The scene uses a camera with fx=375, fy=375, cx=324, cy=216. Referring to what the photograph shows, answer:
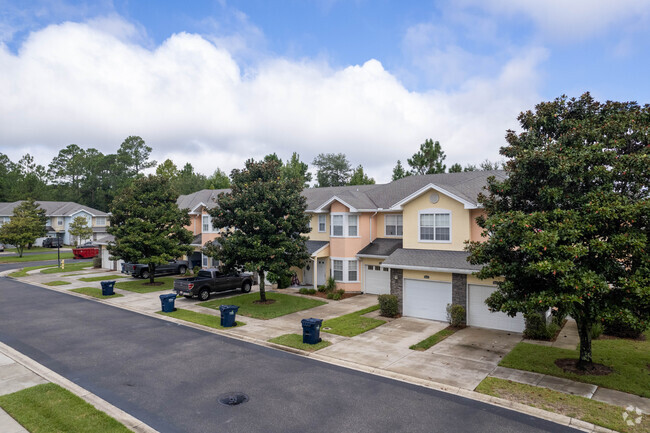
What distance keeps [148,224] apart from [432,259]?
20.0m

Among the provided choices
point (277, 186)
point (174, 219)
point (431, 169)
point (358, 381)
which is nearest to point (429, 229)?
point (277, 186)

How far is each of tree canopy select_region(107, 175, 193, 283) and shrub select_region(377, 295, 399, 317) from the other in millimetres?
16638

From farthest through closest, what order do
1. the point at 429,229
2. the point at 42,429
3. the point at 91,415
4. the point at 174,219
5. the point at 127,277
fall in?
the point at 127,277
the point at 174,219
the point at 429,229
the point at 91,415
the point at 42,429

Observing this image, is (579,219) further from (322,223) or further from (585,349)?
(322,223)

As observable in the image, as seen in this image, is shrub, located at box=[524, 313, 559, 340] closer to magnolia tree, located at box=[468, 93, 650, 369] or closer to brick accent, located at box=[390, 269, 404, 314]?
magnolia tree, located at box=[468, 93, 650, 369]

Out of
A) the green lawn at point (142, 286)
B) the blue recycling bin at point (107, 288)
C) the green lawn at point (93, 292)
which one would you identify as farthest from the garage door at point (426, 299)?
the blue recycling bin at point (107, 288)

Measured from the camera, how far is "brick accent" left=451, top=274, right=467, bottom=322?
17734 millimetres

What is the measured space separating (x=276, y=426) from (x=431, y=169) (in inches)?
1800

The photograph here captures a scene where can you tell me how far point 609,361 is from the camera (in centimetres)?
1252

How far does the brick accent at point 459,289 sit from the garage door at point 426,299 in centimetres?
25

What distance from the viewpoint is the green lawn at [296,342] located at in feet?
46.4

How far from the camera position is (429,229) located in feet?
65.8

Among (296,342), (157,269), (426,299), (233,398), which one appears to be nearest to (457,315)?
(426,299)

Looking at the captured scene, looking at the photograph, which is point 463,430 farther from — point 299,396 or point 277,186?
point 277,186
